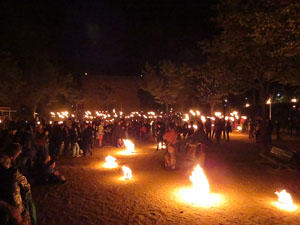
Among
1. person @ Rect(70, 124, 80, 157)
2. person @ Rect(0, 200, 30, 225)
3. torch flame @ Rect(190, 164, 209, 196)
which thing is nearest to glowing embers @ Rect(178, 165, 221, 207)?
torch flame @ Rect(190, 164, 209, 196)

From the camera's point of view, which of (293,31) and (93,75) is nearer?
(293,31)

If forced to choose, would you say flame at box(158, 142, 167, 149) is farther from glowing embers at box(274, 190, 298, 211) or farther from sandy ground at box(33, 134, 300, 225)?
glowing embers at box(274, 190, 298, 211)

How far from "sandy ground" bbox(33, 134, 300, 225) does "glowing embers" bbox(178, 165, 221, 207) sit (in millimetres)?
208

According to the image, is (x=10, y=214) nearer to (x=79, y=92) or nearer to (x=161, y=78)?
(x=161, y=78)

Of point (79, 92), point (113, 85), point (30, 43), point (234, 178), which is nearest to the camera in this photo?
point (234, 178)

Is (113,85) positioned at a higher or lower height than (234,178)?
higher

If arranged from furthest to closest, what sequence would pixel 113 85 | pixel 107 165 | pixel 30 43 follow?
1. pixel 113 85
2. pixel 30 43
3. pixel 107 165

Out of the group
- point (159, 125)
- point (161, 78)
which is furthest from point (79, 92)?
point (159, 125)

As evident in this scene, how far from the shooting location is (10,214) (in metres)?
3.73

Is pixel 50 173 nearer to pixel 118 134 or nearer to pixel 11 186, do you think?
pixel 11 186

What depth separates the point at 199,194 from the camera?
8.34 metres

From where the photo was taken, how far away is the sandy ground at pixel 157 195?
650 centimetres

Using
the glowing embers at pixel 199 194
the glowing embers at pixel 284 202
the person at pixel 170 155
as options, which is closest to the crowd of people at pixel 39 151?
the person at pixel 170 155

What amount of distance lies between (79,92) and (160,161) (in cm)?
4020
